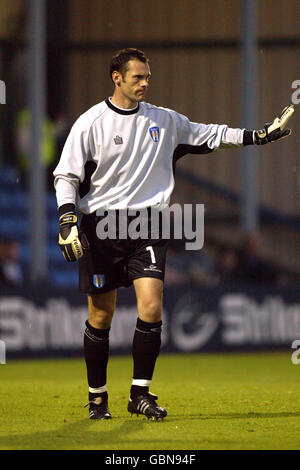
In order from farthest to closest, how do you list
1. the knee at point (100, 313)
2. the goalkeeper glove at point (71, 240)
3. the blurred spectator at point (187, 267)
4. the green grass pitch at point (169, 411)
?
the blurred spectator at point (187, 267), the knee at point (100, 313), the goalkeeper glove at point (71, 240), the green grass pitch at point (169, 411)

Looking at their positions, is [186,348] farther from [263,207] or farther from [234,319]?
[263,207]

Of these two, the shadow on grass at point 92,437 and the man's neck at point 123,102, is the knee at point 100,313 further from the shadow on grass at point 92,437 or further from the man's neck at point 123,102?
the man's neck at point 123,102

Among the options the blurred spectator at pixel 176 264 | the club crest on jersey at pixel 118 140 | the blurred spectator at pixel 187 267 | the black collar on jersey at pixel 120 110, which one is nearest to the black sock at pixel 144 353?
the club crest on jersey at pixel 118 140

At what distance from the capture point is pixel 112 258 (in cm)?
771

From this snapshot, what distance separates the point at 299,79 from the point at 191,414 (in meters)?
16.4

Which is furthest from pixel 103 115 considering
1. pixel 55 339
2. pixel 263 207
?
pixel 263 207

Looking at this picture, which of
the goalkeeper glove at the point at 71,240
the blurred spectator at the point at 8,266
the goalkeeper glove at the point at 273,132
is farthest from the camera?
the blurred spectator at the point at 8,266

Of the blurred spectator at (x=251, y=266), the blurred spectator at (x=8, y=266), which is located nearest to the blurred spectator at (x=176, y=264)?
the blurred spectator at (x=251, y=266)

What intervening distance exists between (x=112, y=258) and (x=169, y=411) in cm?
124

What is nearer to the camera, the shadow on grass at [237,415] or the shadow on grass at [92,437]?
the shadow on grass at [92,437]

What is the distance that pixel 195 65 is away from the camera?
2439cm

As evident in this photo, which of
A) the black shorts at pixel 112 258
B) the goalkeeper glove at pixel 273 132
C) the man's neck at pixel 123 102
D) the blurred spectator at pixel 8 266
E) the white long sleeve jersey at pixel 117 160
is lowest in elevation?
the black shorts at pixel 112 258

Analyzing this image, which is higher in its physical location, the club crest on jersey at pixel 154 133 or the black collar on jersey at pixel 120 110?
the black collar on jersey at pixel 120 110

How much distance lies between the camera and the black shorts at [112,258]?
7.65 meters
